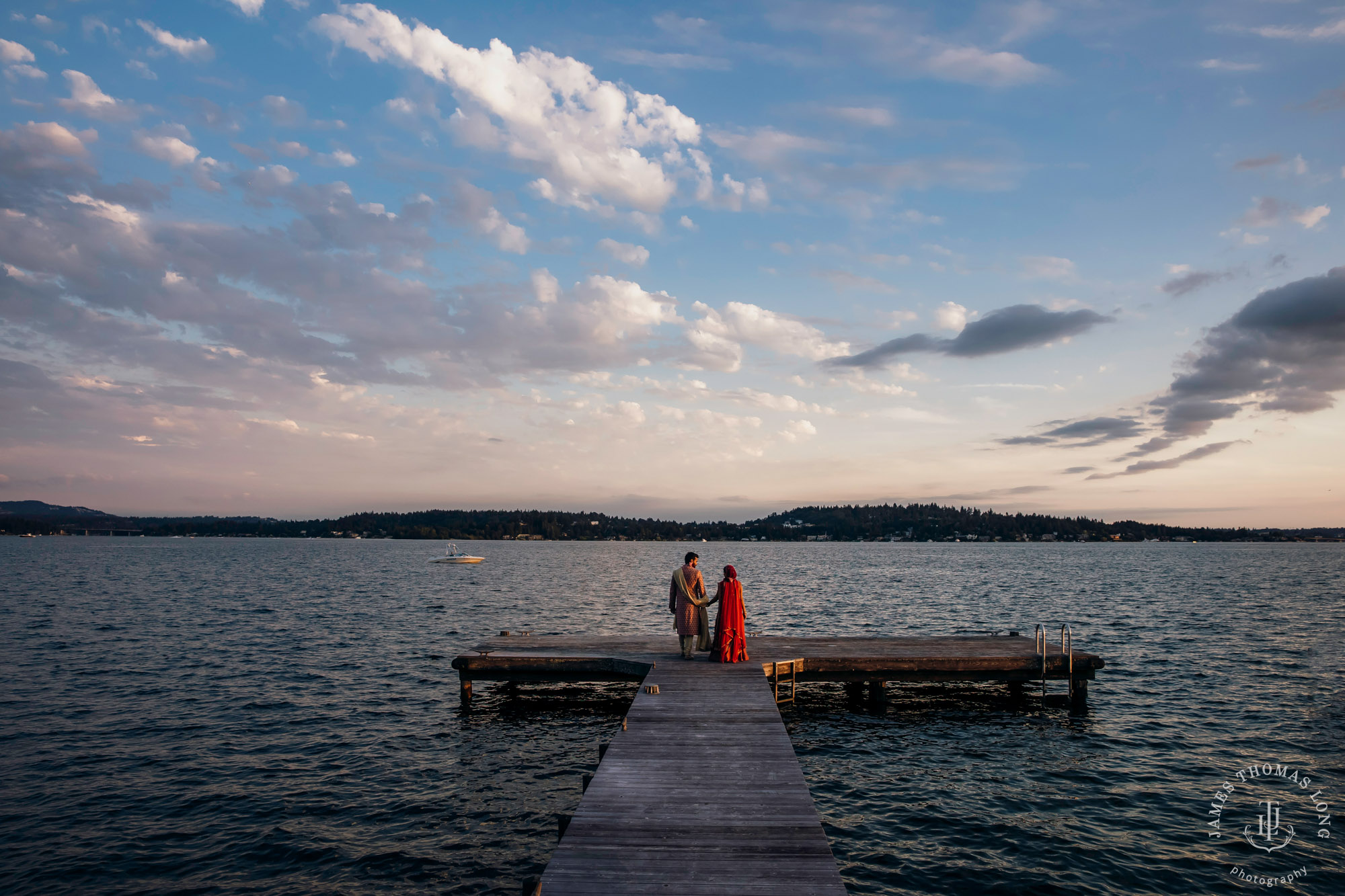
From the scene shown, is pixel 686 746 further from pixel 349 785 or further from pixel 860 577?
pixel 860 577

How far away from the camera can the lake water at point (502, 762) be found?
1091 cm

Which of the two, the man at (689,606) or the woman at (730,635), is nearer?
the man at (689,606)

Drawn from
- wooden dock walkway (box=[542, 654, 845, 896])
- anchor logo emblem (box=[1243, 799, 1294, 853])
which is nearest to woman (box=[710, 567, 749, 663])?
wooden dock walkway (box=[542, 654, 845, 896])

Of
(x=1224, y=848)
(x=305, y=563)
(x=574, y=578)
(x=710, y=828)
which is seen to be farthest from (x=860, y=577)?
(x=305, y=563)

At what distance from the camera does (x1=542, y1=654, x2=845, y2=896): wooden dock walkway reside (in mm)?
6812

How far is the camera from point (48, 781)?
14500mm

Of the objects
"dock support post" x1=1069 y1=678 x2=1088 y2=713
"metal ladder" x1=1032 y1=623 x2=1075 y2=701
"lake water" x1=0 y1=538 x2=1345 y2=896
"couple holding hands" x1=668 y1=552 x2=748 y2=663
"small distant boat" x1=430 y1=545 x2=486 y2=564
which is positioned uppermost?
"couple holding hands" x1=668 y1=552 x2=748 y2=663

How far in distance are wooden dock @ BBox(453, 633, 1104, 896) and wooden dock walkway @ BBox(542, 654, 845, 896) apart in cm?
2

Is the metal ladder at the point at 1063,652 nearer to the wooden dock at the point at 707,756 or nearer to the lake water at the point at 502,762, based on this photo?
the wooden dock at the point at 707,756

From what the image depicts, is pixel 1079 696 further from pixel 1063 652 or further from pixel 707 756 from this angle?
pixel 707 756

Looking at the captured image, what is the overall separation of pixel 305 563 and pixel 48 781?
11711 centimetres

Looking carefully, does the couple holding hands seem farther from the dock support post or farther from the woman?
the dock support post

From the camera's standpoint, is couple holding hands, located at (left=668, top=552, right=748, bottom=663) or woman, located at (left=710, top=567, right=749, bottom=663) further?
woman, located at (left=710, top=567, right=749, bottom=663)

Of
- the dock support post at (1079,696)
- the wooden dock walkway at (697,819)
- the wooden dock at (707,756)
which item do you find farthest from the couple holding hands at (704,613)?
the dock support post at (1079,696)
